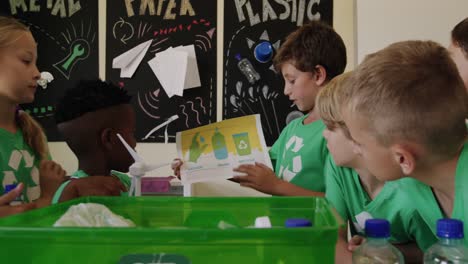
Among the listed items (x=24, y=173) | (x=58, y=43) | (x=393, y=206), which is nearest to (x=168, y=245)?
(x=393, y=206)

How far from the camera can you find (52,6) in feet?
7.30

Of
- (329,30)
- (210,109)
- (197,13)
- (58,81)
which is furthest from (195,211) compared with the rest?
(58,81)

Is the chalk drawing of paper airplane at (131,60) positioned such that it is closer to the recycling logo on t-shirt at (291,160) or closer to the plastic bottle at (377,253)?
the recycling logo on t-shirt at (291,160)

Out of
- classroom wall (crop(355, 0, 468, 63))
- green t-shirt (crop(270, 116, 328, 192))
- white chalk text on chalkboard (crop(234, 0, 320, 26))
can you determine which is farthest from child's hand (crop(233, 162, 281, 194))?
white chalk text on chalkboard (crop(234, 0, 320, 26))

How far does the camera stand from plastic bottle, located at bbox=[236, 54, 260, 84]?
6.90 ft

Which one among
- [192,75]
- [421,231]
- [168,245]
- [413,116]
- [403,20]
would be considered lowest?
[421,231]

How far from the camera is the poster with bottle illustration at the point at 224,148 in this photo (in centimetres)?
119

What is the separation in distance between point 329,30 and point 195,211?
0.96 meters

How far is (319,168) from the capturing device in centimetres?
122

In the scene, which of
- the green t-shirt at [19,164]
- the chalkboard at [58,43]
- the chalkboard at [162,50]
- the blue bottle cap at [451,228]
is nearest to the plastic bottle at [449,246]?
the blue bottle cap at [451,228]

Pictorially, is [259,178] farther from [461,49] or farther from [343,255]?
[461,49]

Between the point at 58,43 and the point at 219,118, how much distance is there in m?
0.92

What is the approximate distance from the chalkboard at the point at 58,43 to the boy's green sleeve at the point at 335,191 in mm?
1531

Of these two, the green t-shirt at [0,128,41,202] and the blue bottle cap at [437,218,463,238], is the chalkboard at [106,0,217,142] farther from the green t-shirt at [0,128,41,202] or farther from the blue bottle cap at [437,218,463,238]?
the blue bottle cap at [437,218,463,238]
